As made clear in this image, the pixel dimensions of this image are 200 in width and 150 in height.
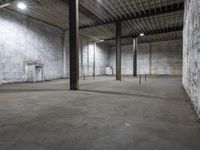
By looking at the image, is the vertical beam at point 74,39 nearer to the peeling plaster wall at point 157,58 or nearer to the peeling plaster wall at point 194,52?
the peeling plaster wall at point 194,52

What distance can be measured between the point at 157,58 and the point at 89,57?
1108 cm

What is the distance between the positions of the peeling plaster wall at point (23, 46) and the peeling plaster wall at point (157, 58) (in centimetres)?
1338

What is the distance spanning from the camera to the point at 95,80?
41.3 ft

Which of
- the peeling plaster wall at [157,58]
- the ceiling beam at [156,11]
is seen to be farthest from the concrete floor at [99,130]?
the peeling plaster wall at [157,58]

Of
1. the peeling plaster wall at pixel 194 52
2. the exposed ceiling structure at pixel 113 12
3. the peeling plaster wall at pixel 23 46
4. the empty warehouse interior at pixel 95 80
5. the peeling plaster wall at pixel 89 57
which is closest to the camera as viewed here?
the empty warehouse interior at pixel 95 80

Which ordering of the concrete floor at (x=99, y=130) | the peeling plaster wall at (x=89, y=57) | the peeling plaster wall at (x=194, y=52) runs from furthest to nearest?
the peeling plaster wall at (x=89, y=57), the peeling plaster wall at (x=194, y=52), the concrete floor at (x=99, y=130)

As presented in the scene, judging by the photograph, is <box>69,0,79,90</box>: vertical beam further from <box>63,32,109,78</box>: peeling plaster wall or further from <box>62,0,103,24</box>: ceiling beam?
<box>63,32,109,78</box>: peeling plaster wall

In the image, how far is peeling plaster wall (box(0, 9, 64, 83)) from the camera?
9188mm

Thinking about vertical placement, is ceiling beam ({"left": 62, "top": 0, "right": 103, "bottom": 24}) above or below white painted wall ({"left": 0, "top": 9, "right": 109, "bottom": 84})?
above

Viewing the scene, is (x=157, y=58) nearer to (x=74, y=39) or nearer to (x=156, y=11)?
(x=156, y=11)

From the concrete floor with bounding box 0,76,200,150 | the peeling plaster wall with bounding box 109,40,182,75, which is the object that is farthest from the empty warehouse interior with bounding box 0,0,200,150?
the peeling plaster wall with bounding box 109,40,182,75

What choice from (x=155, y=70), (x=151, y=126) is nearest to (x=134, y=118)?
(x=151, y=126)

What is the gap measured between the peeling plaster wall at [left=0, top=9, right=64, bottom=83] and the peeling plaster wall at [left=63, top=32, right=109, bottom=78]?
1.40 m

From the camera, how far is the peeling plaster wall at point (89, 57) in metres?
15.0
